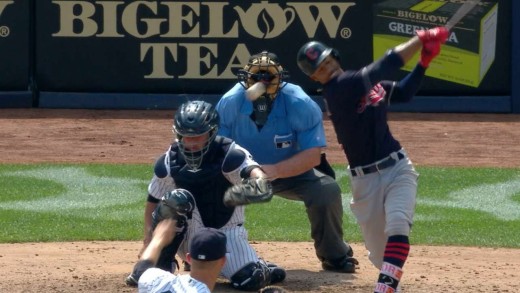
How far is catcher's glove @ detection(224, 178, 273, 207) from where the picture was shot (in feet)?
18.0

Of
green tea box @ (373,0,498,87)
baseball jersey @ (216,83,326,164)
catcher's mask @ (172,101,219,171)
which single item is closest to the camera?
catcher's mask @ (172,101,219,171)

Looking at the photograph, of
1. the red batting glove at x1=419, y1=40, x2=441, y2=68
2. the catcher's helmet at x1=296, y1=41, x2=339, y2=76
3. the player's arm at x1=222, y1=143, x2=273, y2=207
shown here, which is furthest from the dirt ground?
the red batting glove at x1=419, y1=40, x2=441, y2=68

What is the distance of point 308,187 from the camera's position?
7.47m

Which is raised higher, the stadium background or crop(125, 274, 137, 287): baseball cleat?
the stadium background

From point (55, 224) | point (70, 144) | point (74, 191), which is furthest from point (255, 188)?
point (70, 144)

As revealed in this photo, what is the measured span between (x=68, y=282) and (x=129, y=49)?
926 centimetres

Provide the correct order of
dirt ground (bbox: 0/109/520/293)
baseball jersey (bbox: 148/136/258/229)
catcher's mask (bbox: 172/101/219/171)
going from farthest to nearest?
1. dirt ground (bbox: 0/109/520/293)
2. baseball jersey (bbox: 148/136/258/229)
3. catcher's mask (bbox: 172/101/219/171)

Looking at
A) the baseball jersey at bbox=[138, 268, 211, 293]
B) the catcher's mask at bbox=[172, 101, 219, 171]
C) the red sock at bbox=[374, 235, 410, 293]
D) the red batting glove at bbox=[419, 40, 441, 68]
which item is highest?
Answer: the red batting glove at bbox=[419, 40, 441, 68]

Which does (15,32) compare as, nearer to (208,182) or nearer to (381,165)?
(208,182)

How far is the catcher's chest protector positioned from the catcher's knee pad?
40 cm

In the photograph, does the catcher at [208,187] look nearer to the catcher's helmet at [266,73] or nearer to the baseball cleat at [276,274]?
the baseball cleat at [276,274]

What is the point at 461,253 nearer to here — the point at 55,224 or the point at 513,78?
the point at 55,224

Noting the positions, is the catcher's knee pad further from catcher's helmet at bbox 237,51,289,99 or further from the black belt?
catcher's helmet at bbox 237,51,289,99

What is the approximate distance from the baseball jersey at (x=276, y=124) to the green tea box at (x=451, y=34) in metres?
8.56
